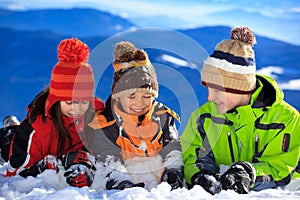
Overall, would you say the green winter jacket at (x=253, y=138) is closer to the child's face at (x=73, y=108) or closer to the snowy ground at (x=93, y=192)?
the snowy ground at (x=93, y=192)

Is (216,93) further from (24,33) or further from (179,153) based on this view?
(24,33)

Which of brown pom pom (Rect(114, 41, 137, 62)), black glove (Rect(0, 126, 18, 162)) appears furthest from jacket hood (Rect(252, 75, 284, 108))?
black glove (Rect(0, 126, 18, 162))

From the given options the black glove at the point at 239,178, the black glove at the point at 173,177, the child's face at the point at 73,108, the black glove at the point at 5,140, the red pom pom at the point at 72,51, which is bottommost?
the black glove at the point at 5,140

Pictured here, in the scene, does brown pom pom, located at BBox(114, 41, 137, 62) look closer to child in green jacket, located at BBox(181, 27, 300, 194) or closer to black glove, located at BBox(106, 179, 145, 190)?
child in green jacket, located at BBox(181, 27, 300, 194)

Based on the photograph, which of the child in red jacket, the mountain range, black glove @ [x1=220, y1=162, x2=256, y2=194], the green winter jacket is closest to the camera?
black glove @ [x1=220, y1=162, x2=256, y2=194]

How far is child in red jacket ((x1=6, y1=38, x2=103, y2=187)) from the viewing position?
1675 mm

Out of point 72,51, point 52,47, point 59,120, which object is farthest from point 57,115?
point 52,47

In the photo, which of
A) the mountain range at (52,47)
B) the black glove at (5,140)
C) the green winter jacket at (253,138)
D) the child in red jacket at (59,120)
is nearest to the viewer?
the green winter jacket at (253,138)

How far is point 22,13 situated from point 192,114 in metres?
4.09

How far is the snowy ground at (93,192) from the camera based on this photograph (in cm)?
137

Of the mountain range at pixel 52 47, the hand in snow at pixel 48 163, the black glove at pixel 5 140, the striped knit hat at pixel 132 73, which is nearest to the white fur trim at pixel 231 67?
the striped knit hat at pixel 132 73

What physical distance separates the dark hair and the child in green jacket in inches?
13.3

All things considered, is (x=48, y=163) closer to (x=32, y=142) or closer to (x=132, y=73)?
(x=32, y=142)

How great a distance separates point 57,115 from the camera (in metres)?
1.69
